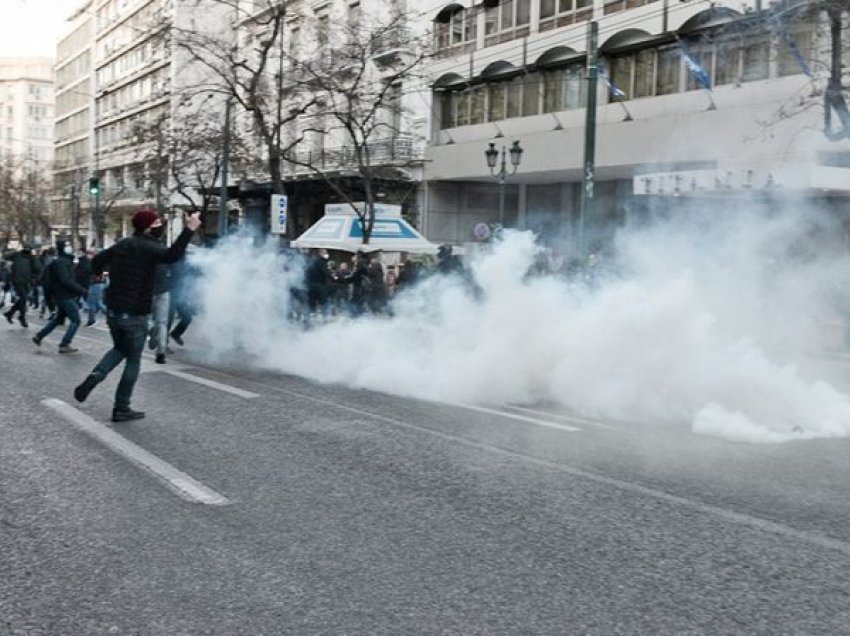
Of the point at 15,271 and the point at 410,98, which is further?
the point at 410,98

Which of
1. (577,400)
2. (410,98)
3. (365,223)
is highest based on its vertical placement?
(410,98)

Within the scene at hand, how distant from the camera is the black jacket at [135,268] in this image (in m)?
7.41

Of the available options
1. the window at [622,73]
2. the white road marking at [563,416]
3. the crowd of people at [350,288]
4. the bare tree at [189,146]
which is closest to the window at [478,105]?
the window at [622,73]

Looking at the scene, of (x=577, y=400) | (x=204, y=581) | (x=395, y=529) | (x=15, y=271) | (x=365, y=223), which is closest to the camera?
(x=204, y=581)

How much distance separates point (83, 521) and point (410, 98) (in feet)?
99.6

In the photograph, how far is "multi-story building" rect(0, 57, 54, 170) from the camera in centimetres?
12950

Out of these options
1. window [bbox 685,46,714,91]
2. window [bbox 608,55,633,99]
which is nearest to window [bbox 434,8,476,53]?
window [bbox 608,55,633,99]

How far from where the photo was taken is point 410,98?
33.5m

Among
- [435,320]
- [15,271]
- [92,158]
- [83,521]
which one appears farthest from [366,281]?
[92,158]

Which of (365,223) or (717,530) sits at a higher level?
(365,223)

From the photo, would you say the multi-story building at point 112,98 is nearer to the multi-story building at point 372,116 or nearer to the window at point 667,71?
the multi-story building at point 372,116

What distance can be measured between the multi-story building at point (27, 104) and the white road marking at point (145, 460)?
13301 cm

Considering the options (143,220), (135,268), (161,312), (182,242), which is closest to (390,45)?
(161,312)

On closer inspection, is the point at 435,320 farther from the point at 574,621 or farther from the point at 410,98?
the point at 410,98
